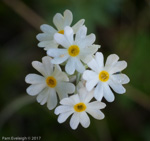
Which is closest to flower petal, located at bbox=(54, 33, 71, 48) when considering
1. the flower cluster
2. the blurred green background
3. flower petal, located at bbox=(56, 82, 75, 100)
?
the flower cluster

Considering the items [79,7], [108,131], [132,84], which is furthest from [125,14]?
[108,131]

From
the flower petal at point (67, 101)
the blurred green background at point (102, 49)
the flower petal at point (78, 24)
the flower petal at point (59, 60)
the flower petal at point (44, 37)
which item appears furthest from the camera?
the blurred green background at point (102, 49)

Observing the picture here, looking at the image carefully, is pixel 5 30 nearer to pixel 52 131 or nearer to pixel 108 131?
pixel 52 131

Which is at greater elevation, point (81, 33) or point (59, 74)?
point (81, 33)

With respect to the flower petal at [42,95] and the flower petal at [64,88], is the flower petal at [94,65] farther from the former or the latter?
the flower petal at [42,95]

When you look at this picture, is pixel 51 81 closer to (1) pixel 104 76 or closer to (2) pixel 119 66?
(1) pixel 104 76

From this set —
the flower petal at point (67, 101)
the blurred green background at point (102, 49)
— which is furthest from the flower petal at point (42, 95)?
the blurred green background at point (102, 49)

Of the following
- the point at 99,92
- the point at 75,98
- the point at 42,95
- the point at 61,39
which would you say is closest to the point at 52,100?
the point at 42,95
